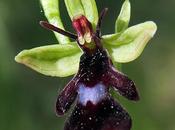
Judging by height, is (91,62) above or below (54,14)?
below

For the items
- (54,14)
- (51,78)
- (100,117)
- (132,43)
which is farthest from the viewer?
(51,78)

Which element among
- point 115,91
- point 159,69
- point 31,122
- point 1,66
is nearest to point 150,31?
point 115,91

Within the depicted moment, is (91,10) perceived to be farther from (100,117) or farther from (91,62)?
(100,117)

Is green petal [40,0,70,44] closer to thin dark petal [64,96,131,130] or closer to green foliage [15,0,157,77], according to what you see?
green foliage [15,0,157,77]

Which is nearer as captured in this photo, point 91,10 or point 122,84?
point 122,84

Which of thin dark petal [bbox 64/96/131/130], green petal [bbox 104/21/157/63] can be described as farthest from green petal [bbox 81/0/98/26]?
thin dark petal [bbox 64/96/131/130]

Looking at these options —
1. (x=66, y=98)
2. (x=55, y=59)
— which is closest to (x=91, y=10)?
(x=55, y=59)

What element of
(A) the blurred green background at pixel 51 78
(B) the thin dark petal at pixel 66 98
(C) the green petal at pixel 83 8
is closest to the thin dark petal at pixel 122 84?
(B) the thin dark petal at pixel 66 98
